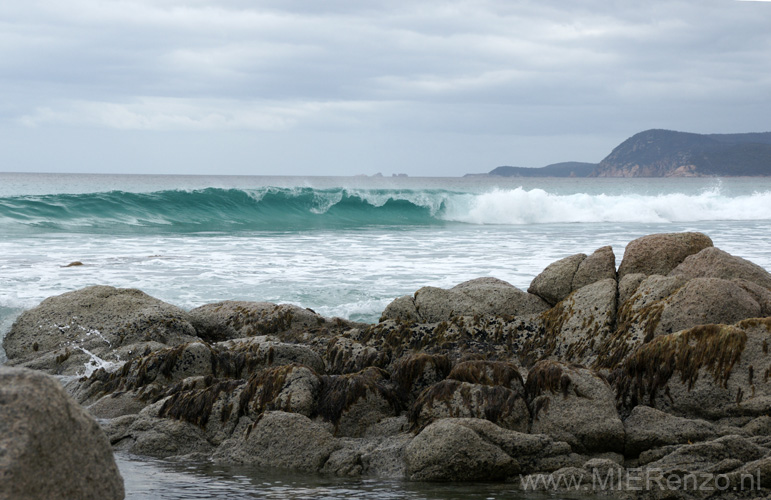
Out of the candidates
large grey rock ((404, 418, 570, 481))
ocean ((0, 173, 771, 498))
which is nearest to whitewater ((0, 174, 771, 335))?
ocean ((0, 173, 771, 498))

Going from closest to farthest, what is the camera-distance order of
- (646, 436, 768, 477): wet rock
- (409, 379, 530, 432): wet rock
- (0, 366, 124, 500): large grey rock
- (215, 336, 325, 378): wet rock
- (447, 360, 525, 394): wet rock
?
1. (0, 366, 124, 500): large grey rock
2. (646, 436, 768, 477): wet rock
3. (409, 379, 530, 432): wet rock
4. (447, 360, 525, 394): wet rock
5. (215, 336, 325, 378): wet rock

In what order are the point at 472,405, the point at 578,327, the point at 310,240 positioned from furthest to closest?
the point at 310,240 → the point at 578,327 → the point at 472,405

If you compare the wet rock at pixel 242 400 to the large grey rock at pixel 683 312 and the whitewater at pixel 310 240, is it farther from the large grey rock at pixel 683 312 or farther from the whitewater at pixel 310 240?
the whitewater at pixel 310 240

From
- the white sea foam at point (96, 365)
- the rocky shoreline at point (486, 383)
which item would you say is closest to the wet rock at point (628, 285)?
the rocky shoreline at point (486, 383)

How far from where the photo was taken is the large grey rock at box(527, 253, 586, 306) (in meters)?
7.10

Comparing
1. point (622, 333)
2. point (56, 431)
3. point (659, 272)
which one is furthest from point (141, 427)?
point (659, 272)

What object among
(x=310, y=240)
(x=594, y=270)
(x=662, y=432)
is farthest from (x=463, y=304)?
(x=310, y=240)

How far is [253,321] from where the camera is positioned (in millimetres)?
7375

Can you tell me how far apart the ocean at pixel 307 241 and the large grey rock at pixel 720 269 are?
12.3 feet

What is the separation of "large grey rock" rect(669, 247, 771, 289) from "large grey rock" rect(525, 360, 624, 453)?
7.68ft

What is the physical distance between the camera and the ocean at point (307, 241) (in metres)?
10.4

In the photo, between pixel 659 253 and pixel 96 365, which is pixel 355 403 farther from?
pixel 659 253

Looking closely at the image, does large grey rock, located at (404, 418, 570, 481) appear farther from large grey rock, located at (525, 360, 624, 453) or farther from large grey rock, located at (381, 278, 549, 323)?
large grey rock, located at (381, 278, 549, 323)

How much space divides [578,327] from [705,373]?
1559 millimetres
